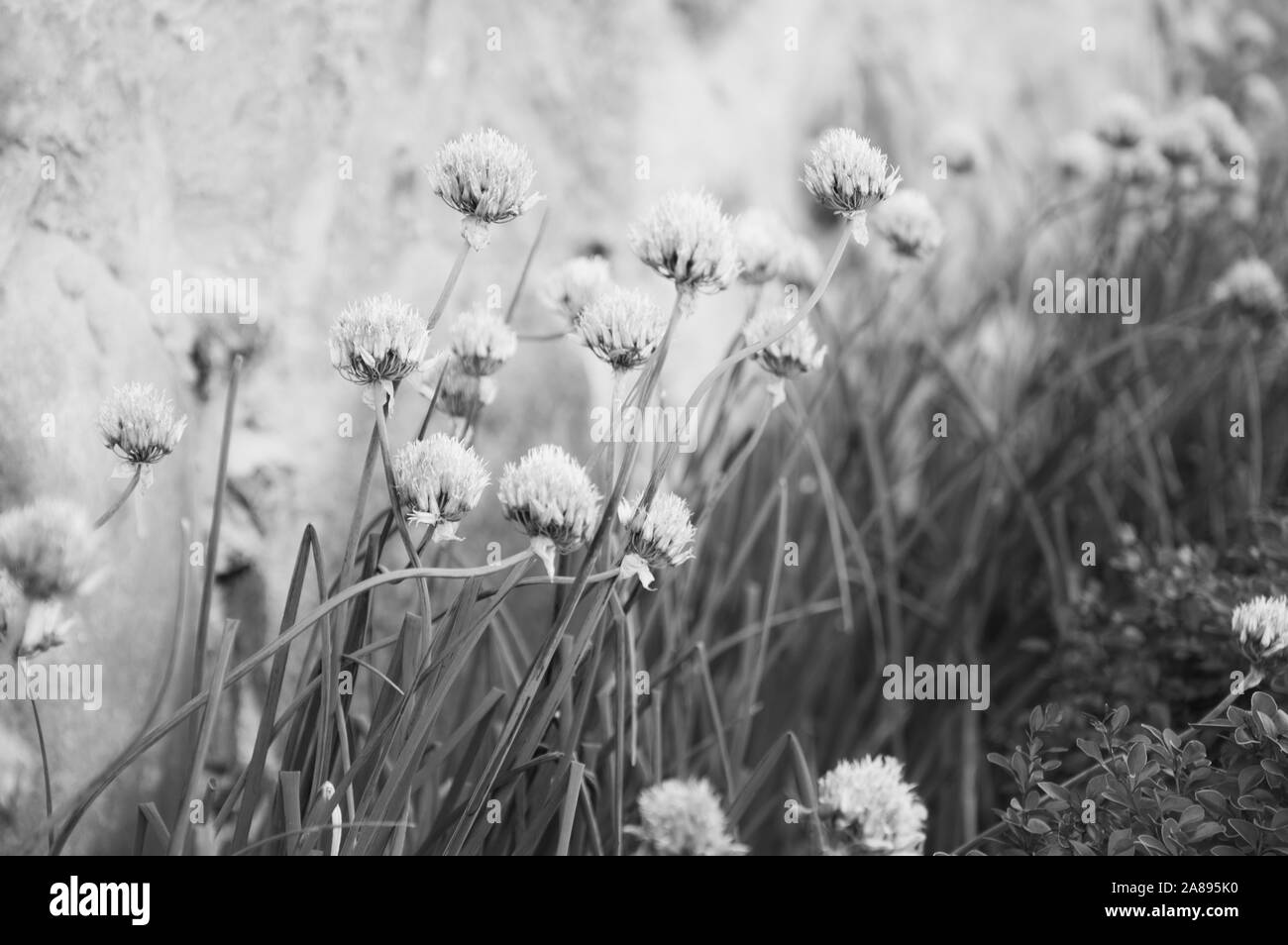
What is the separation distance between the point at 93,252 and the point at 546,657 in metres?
0.70

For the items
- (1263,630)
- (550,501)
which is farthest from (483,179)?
(1263,630)

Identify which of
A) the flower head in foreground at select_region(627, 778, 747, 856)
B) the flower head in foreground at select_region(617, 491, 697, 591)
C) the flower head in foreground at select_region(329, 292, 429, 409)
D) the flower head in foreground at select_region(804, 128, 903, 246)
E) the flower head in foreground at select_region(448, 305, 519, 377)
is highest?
the flower head in foreground at select_region(804, 128, 903, 246)

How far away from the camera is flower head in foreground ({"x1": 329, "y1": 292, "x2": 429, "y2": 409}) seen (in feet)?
2.23

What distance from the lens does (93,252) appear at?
107 centimetres

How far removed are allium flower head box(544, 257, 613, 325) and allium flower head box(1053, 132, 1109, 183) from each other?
1.21 m

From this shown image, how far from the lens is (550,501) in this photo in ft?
2.05

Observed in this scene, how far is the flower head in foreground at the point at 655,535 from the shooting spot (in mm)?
666

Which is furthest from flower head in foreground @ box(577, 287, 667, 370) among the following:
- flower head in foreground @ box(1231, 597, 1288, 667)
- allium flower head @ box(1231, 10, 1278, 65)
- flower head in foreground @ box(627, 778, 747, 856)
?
allium flower head @ box(1231, 10, 1278, 65)

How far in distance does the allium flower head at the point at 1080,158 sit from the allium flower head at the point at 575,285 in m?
1.21

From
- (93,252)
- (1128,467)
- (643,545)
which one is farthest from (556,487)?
(1128,467)

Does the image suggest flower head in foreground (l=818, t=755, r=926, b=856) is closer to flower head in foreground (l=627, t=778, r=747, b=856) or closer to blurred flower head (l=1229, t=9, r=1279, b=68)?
flower head in foreground (l=627, t=778, r=747, b=856)

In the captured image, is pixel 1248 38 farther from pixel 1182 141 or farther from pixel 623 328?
pixel 623 328

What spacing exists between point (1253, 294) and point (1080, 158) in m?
0.50
